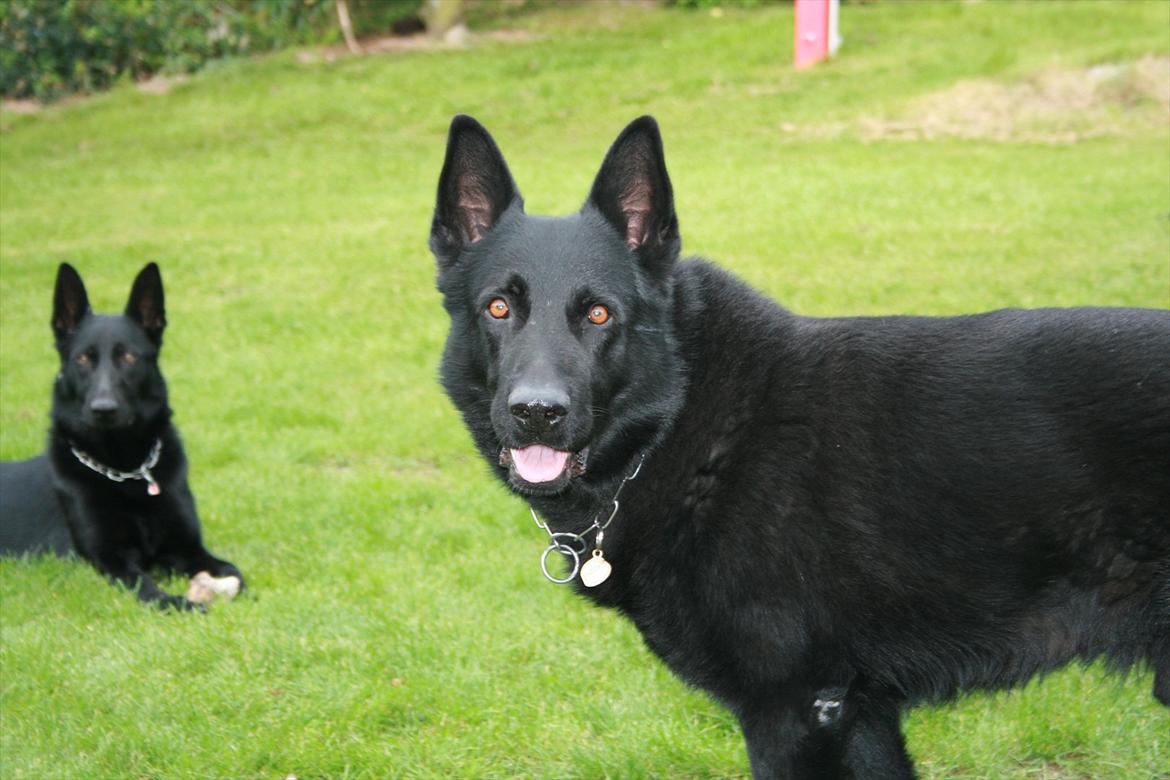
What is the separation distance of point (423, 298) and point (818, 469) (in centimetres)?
827

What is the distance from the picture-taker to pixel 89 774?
13.5 ft

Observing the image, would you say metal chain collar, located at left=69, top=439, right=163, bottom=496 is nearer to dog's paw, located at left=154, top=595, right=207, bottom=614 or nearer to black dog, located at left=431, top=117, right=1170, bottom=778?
dog's paw, located at left=154, top=595, right=207, bottom=614

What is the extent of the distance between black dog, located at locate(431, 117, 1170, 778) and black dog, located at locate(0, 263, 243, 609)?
129 inches

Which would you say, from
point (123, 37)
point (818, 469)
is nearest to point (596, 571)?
point (818, 469)

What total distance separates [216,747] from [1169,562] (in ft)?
10.4

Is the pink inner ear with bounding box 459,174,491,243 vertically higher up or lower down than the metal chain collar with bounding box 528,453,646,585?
higher up

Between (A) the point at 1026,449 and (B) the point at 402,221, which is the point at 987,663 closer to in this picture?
(A) the point at 1026,449

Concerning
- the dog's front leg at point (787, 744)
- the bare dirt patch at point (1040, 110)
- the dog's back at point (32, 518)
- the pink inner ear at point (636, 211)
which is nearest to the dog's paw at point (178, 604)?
the dog's back at point (32, 518)

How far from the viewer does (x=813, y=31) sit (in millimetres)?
18000

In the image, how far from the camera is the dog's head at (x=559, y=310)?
333cm

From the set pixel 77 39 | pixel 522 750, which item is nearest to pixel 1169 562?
pixel 522 750

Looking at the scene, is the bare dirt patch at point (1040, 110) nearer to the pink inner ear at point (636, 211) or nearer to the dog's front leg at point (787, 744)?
the pink inner ear at point (636, 211)

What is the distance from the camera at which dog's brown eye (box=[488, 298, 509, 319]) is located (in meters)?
3.47

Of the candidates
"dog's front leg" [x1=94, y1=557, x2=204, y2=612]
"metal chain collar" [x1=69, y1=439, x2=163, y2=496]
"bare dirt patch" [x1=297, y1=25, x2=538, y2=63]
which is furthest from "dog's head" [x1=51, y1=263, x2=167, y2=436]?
"bare dirt patch" [x1=297, y1=25, x2=538, y2=63]
